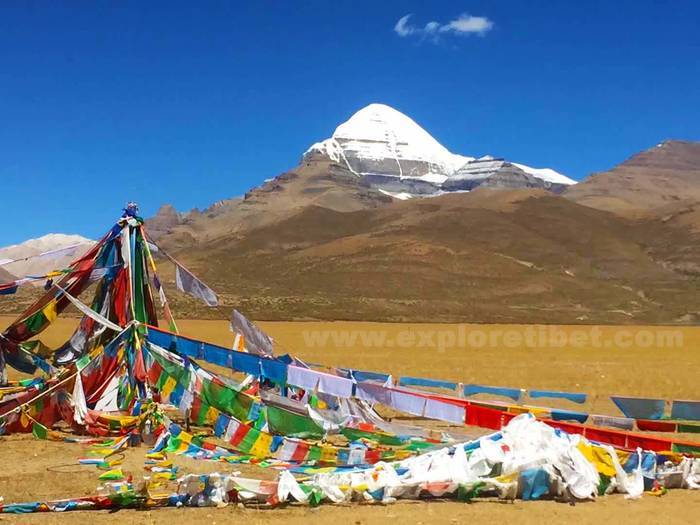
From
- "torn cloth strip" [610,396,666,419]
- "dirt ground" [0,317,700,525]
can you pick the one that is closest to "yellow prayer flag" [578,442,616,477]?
"dirt ground" [0,317,700,525]

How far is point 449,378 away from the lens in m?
20.1

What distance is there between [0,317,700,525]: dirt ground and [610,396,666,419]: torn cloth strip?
2.43m

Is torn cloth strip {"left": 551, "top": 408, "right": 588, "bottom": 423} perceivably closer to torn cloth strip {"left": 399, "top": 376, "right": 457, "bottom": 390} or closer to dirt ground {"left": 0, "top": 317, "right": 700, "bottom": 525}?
dirt ground {"left": 0, "top": 317, "right": 700, "bottom": 525}

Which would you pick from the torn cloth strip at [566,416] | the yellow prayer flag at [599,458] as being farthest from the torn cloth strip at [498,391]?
the yellow prayer flag at [599,458]

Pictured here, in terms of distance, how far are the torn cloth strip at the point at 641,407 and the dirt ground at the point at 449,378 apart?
2.43 meters

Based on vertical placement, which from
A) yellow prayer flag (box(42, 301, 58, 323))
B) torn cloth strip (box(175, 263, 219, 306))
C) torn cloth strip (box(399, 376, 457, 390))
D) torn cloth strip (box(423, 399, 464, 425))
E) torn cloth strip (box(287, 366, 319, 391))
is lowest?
torn cloth strip (box(423, 399, 464, 425))

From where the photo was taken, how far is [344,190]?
19650 centimetres

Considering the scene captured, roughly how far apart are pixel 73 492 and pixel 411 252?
88107 mm

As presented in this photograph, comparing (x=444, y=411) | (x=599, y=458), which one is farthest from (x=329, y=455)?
(x=599, y=458)

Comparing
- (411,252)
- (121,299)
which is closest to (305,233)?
(411,252)

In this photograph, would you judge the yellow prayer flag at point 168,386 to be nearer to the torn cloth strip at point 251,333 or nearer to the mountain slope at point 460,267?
the torn cloth strip at point 251,333

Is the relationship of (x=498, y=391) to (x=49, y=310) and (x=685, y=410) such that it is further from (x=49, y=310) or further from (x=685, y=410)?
(x=49, y=310)

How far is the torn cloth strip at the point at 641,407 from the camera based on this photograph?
431 inches

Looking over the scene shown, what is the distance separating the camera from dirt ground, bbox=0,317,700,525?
757 cm
